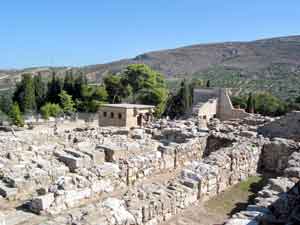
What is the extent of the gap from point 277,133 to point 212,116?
8096mm

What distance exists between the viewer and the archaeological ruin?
318 inches

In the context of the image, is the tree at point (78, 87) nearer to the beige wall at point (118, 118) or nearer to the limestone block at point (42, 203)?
the beige wall at point (118, 118)

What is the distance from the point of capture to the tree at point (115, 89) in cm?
3859

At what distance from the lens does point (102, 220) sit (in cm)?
737

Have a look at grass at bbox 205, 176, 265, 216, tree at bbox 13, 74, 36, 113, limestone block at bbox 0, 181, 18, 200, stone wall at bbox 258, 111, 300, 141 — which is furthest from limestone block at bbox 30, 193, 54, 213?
tree at bbox 13, 74, 36, 113

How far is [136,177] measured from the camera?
1220cm

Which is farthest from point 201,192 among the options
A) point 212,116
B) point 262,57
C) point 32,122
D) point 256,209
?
point 262,57

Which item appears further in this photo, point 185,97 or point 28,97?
point 28,97

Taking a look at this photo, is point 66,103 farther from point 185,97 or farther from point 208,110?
point 208,110

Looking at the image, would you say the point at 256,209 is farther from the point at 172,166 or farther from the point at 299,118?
the point at 299,118

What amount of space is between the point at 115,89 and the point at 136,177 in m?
27.2

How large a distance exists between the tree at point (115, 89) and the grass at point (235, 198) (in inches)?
1052

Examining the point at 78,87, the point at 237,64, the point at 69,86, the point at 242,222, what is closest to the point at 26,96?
the point at 69,86

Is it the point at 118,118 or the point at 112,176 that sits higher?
the point at 118,118
